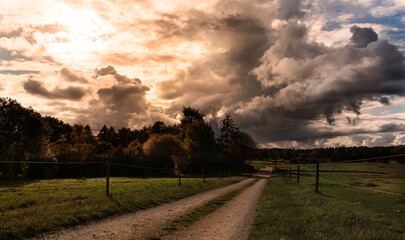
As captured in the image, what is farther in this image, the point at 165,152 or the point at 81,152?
the point at 165,152

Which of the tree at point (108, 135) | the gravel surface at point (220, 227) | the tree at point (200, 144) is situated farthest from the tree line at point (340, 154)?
the tree at point (108, 135)

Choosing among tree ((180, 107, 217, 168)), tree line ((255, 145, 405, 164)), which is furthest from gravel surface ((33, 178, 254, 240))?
tree ((180, 107, 217, 168))

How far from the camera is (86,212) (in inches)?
426

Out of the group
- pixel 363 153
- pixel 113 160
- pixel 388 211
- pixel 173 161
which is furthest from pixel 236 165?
pixel 388 211

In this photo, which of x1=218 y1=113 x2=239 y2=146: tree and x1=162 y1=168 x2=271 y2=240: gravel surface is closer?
x1=162 y1=168 x2=271 y2=240: gravel surface

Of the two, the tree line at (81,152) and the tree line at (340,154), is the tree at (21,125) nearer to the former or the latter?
the tree line at (81,152)

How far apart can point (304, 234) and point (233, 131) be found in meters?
101

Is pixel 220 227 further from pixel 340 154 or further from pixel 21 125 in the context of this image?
pixel 340 154

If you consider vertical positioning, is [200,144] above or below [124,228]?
above

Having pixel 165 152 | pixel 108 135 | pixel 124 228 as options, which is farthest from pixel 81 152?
pixel 108 135

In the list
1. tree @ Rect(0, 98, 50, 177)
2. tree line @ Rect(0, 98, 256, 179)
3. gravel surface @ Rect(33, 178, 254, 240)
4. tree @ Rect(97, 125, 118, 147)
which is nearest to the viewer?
gravel surface @ Rect(33, 178, 254, 240)

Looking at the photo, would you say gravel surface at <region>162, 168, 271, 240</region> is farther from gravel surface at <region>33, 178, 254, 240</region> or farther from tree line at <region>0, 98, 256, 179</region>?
tree line at <region>0, 98, 256, 179</region>

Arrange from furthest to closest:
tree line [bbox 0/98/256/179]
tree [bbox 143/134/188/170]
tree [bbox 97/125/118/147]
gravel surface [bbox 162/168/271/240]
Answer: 1. tree [bbox 97/125/118/147]
2. tree [bbox 143/134/188/170]
3. tree line [bbox 0/98/256/179]
4. gravel surface [bbox 162/168/271/240]

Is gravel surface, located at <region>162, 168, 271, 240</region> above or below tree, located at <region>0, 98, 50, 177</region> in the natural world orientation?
below
